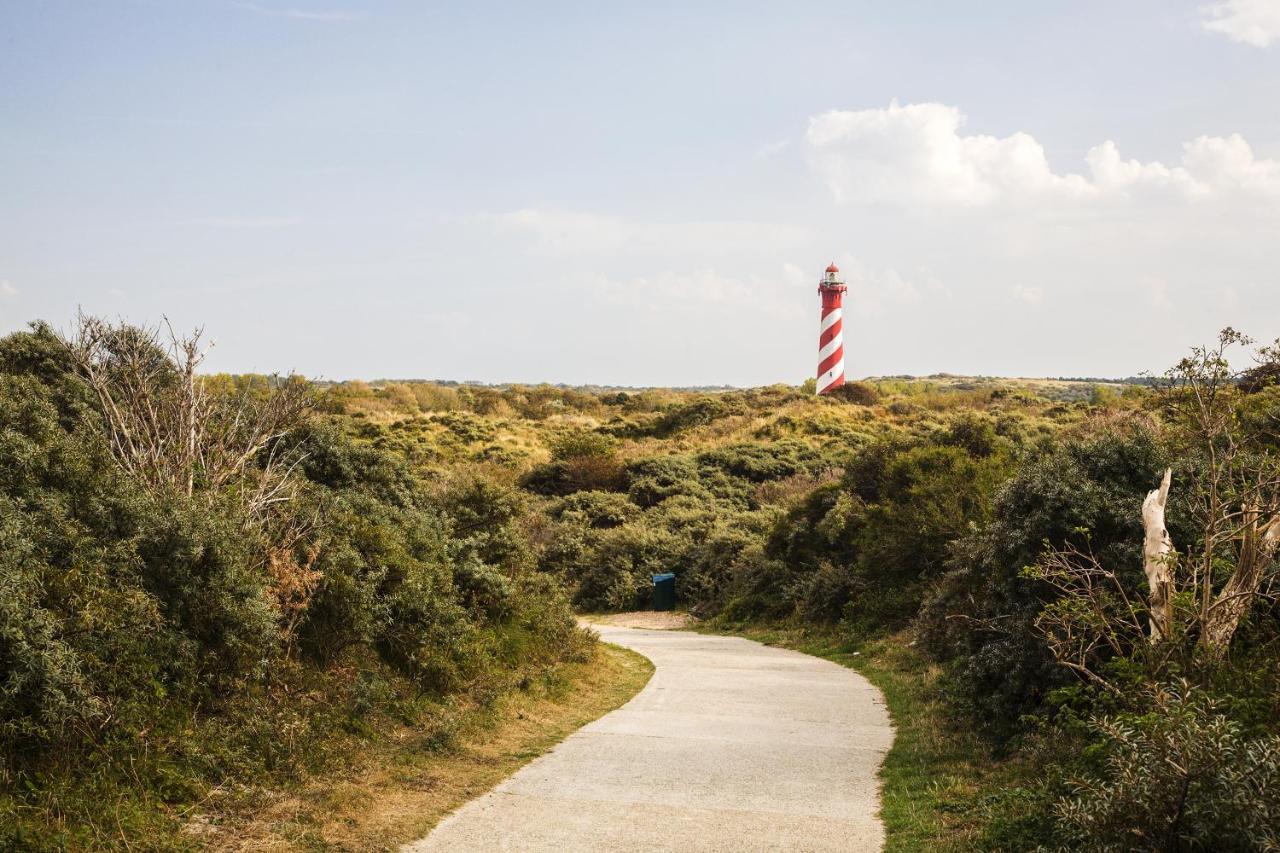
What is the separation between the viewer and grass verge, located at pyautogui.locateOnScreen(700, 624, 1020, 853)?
717cm

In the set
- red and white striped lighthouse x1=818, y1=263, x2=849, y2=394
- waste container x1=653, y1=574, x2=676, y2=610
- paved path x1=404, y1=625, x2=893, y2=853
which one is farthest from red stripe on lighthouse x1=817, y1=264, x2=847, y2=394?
paved path x1=404, y1=625, x2=893, y2=853

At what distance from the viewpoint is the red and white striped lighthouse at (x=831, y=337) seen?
5775 cm

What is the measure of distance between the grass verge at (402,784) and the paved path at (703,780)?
0.79ft

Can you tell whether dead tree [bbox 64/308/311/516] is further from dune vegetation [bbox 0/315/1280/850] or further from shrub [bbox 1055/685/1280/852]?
shrub [bbox 1055/685/1280/852]

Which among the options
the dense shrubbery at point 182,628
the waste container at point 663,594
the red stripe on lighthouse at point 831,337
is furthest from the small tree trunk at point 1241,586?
the red stripe on lighthouse at point 831,337

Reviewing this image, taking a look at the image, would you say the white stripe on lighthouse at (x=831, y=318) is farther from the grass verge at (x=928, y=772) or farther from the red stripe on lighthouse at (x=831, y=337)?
the grass verge at (x=928, y=772)

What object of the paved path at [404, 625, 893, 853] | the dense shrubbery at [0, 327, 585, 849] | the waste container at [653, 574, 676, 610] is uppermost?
the dense shrubbery at [0, 327, 585, 849]

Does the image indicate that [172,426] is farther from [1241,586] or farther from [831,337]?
[831,337]

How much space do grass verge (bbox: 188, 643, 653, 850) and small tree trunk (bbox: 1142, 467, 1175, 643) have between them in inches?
201

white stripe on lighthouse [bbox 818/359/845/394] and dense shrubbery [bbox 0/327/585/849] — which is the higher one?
white stripe on lighthouse [bbox 818/359/845/394]

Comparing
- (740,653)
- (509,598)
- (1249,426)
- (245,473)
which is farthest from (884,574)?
(245,473)

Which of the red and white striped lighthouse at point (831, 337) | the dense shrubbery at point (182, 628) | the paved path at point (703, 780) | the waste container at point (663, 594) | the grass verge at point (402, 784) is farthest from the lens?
the red and white striped lighthouse at point (831, 337)

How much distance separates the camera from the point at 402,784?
8.13m

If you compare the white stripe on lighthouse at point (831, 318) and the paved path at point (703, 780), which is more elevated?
the white stripe on lighthouse at point (831, 318)
